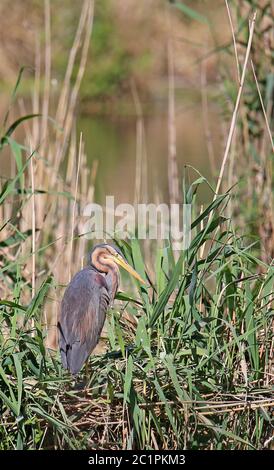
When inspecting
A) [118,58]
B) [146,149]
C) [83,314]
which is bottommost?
[83,314]

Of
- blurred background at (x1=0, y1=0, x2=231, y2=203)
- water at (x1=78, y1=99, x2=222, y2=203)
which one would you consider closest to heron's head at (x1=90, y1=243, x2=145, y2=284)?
water at (x1=78, y1=99, x2=222, y2=203)

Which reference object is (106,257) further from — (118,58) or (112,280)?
(118,58)

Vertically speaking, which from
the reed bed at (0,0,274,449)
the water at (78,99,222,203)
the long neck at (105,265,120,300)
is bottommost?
the reed bed at (0,0,274,449)

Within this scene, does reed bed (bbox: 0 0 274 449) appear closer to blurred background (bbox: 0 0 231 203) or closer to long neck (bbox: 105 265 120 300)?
long neck (bbox: 105 265 120 300)

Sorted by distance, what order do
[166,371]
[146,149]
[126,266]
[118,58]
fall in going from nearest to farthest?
[166,371] → [126,266] → [146,149] → [118,58]

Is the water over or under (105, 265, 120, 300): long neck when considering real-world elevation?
over

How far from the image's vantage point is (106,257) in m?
2.41

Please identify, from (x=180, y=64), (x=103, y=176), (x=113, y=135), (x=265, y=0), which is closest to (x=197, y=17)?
(x=265, y=0)

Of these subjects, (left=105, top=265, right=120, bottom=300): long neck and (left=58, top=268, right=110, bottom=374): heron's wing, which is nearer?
(left=58, top=268, right=110, bottom=374): heron's wing

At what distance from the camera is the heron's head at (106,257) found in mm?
2379

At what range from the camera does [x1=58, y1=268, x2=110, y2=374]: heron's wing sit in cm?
224

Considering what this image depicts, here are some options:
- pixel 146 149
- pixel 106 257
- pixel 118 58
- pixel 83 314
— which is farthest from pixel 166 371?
→ pixel 118 58

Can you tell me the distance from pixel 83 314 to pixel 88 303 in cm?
4
